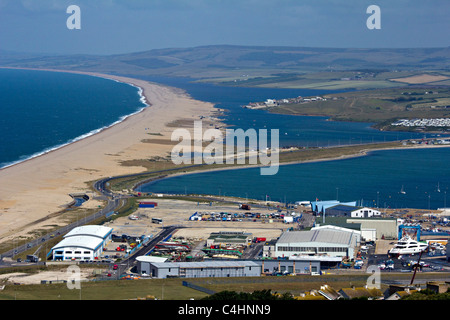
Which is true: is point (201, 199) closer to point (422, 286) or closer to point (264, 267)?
point (264, 267)

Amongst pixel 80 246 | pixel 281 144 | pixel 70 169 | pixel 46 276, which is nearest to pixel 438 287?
pixel 46 276

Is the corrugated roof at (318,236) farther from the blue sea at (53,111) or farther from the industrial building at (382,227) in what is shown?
the blue sea at (53,111)

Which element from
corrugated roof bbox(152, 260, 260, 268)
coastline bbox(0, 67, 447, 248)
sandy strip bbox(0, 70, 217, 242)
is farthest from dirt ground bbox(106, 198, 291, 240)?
corrugated roof bbox(152, 260, 260, 268)

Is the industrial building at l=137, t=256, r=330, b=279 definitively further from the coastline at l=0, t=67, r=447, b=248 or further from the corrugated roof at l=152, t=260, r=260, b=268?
the coastline at l=0, t=67, r=447, b=248

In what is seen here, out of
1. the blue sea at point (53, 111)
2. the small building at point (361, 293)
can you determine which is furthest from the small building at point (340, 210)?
the blue sea at point (53, 111)

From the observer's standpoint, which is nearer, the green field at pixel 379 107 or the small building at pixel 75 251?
the small building at pixel 75 251

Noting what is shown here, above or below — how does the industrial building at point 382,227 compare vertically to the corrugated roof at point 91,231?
below
